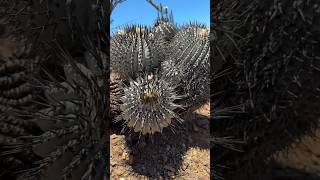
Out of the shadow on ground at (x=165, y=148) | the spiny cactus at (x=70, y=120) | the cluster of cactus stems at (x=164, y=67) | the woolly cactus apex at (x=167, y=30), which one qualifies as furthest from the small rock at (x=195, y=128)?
the spiny cactus at (x=70, y=120)

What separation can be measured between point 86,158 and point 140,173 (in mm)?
1567

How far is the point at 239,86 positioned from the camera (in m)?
0.98

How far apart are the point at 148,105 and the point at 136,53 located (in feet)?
1.79

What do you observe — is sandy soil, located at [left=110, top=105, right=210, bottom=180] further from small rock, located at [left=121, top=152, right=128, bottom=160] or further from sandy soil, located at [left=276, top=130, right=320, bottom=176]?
sandy soil, located at [left=276, top=130, right=320, bottom=176]

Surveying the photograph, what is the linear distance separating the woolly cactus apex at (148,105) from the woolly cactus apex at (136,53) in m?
0.31

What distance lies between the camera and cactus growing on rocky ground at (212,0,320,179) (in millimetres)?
943

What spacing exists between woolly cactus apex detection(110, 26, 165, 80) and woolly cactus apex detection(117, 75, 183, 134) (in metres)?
0.31

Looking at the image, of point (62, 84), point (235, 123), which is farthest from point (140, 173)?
point (62, 84)

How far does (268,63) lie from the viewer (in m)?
0.96

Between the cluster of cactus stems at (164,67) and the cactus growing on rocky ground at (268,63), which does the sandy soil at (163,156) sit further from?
the cactus growing on rocky ground at (268,63)

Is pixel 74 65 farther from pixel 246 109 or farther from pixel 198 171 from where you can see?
pixel 198 171

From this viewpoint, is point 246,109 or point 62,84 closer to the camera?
point 62,84

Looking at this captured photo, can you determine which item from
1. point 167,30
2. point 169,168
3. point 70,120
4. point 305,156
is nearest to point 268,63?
point 305,156

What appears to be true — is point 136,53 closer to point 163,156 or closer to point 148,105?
point 148,105
